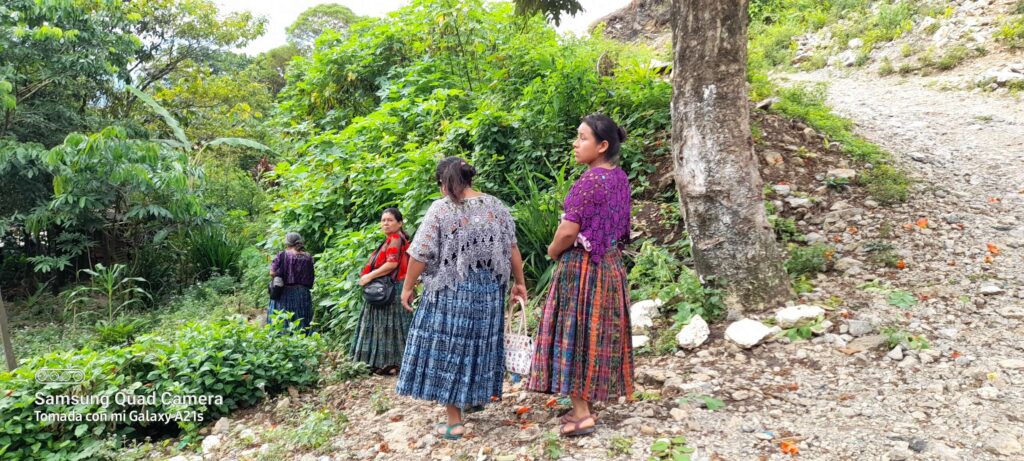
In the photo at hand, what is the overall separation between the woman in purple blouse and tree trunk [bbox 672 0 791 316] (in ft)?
4.65

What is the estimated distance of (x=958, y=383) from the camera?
3314 mm

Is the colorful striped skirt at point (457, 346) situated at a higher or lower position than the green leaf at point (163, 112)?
lower

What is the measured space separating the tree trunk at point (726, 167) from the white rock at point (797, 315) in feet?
0.53

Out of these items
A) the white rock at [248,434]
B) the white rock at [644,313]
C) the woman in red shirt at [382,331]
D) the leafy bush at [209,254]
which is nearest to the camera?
the white rock at [248,434]

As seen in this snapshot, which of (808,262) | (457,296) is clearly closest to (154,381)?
(457,296)

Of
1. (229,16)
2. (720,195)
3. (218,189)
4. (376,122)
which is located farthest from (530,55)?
(229,16)

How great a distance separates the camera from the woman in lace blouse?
3322 millimetres

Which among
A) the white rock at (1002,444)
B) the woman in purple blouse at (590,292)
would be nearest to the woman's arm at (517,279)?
the woman in purple blouse at (590,292)

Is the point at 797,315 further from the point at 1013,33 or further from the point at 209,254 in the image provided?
the point at 1013,33

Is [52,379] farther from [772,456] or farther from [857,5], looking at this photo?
[857,5]

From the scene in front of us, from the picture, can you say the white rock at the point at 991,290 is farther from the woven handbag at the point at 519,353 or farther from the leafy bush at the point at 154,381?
the leafy bush at the point at 154,381

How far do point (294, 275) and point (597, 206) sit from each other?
4203 millimetres

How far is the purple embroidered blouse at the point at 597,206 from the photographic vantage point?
3104 millimetres

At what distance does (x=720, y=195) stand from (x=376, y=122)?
187 inches
